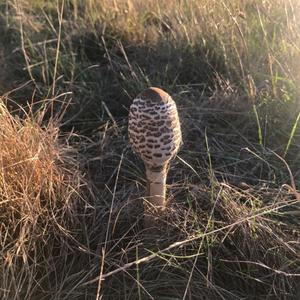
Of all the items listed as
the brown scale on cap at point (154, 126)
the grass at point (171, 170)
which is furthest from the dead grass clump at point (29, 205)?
the brown scale on cap at point (154, 126)

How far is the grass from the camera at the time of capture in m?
1.81

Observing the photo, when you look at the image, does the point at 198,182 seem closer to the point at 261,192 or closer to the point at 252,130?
the point at 261,192

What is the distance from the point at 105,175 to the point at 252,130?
732mm

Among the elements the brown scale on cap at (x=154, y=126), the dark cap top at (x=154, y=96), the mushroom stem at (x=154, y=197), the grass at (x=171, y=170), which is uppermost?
the dark cap top at (x=154, y=96)

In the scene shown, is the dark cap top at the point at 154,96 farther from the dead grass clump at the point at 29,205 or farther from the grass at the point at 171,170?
the dead grass clump at the point at 29,205

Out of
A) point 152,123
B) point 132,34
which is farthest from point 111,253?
point 132,34

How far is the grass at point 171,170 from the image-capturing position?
5.95 feet

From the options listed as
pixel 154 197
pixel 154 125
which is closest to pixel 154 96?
pixel 154 125

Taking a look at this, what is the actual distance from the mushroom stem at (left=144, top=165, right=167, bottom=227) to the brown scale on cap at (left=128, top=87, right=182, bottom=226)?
9 centimetres

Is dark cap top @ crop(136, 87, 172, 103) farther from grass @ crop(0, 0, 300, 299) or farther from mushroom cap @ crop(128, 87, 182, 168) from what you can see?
grass @ crop(0, 0, 300, 299)

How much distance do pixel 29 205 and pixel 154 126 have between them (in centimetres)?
57

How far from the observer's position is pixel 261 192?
7.16 feet

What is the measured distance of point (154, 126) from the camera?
5.40 feet

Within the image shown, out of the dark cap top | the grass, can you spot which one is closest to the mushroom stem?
the grass
